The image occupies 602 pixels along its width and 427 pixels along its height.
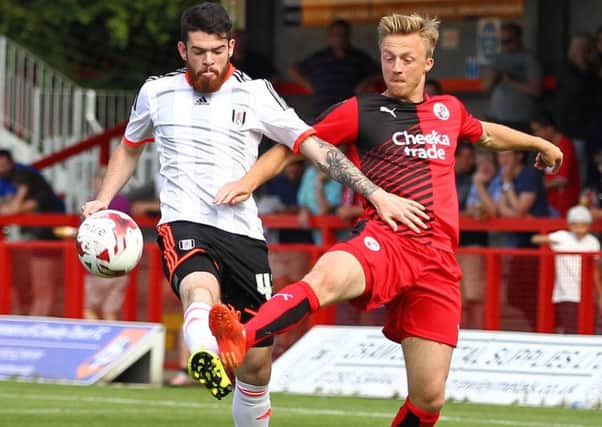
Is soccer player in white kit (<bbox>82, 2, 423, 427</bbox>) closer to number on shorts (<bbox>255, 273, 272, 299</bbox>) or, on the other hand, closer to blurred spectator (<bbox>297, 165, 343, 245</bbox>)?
number on shorts (<bbox>255, 273, 272, 299</bbox>)

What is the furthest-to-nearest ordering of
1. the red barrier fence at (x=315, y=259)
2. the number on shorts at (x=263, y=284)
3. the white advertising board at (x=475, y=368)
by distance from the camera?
the red barrier fence at (x=315, y=259) → the white advertising board at (x=475, y=368) → the number on shorts at (x=263, y=284)

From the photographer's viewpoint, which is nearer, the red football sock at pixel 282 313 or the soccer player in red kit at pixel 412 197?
the red football sock at pixel 282 313

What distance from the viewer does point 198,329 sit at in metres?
7.41

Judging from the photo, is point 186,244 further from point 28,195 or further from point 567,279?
point 28,195

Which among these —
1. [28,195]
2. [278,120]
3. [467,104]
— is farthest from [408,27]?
[467,104]

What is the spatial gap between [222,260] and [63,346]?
618 cm

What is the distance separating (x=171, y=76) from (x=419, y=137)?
1527mm

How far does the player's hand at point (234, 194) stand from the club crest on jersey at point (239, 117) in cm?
40

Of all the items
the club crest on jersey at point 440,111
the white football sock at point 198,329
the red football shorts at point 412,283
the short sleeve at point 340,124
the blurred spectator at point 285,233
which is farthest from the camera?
the blurred spectator at point 285,233

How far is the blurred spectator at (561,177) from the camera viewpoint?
15078 mm

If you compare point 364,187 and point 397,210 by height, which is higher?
point 364,187

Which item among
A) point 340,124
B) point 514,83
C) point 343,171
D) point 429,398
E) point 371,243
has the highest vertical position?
point 514,83

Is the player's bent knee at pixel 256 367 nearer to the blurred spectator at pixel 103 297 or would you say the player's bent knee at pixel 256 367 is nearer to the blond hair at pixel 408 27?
the blond hair at pixel 408 27

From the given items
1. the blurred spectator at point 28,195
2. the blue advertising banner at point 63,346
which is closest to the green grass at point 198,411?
the blue advertising banner at point 63,346
